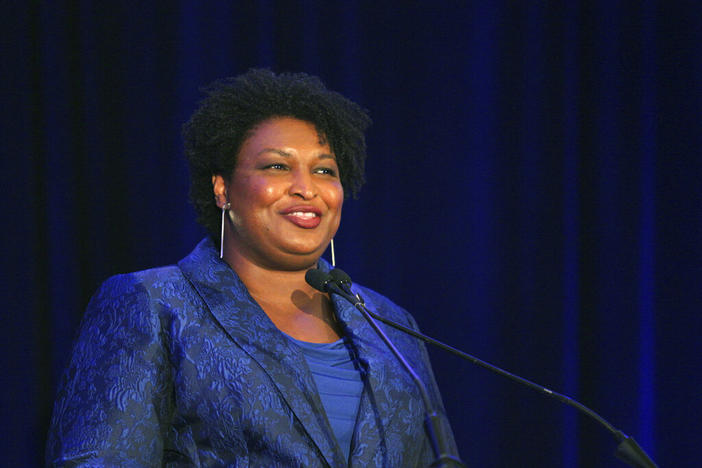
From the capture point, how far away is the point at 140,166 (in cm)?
227

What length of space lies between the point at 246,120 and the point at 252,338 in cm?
57

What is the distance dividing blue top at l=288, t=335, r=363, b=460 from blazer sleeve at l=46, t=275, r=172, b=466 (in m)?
0.33

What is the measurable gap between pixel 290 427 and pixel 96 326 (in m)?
0.44

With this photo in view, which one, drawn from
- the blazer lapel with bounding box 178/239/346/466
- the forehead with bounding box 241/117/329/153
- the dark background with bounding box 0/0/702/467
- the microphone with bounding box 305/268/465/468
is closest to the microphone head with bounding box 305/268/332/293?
the microphone with bounding box 305/268/465/468

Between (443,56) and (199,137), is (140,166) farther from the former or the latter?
(443,56)

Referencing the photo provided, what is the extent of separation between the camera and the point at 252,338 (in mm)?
1501

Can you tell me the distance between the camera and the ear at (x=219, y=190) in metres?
1.77

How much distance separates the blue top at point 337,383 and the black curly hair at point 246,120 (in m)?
0.44

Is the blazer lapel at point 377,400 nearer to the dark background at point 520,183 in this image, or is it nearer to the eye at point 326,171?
the eye at point 326,171

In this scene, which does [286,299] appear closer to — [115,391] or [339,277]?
[339,277]

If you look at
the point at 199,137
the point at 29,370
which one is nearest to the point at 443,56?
the point at 199,137

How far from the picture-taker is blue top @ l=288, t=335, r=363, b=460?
5.04 ft

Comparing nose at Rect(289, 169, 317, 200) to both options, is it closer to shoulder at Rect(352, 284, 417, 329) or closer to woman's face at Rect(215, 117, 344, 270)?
woman's face at Rect(215, 117, 344, 270)

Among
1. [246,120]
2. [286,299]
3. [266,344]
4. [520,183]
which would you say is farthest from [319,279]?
[520,183]
